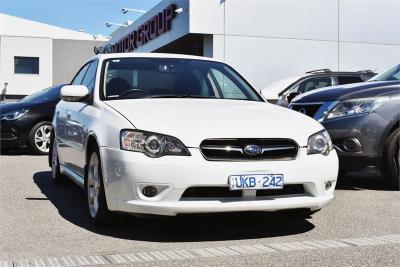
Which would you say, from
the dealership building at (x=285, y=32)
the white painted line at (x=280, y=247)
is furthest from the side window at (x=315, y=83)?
the dealership building at (x=285, y=32)

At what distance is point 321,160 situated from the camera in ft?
14.6

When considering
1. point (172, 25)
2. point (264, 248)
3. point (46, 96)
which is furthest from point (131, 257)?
point (172, 25)

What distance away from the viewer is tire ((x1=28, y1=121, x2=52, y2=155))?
1109cm

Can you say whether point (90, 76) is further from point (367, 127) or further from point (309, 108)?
point (367, 127)

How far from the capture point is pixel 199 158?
4.08m

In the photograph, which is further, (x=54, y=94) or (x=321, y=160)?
(x=54, y=94)

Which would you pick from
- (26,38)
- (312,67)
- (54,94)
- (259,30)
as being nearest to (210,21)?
(259,30)

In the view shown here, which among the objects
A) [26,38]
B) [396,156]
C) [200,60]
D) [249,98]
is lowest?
[396,156]

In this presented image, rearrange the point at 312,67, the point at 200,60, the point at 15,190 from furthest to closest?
the point at 312,67, the point at 15,190, the point at 200,60

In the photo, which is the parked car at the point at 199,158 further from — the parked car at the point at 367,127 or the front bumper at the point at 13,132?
the front bumper at the point at 13,132

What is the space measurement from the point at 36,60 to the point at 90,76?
3918 cm

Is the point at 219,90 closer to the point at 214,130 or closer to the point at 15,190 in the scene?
the point at 214,130

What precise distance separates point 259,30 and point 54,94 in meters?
8.79

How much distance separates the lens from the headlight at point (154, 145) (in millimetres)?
4113
